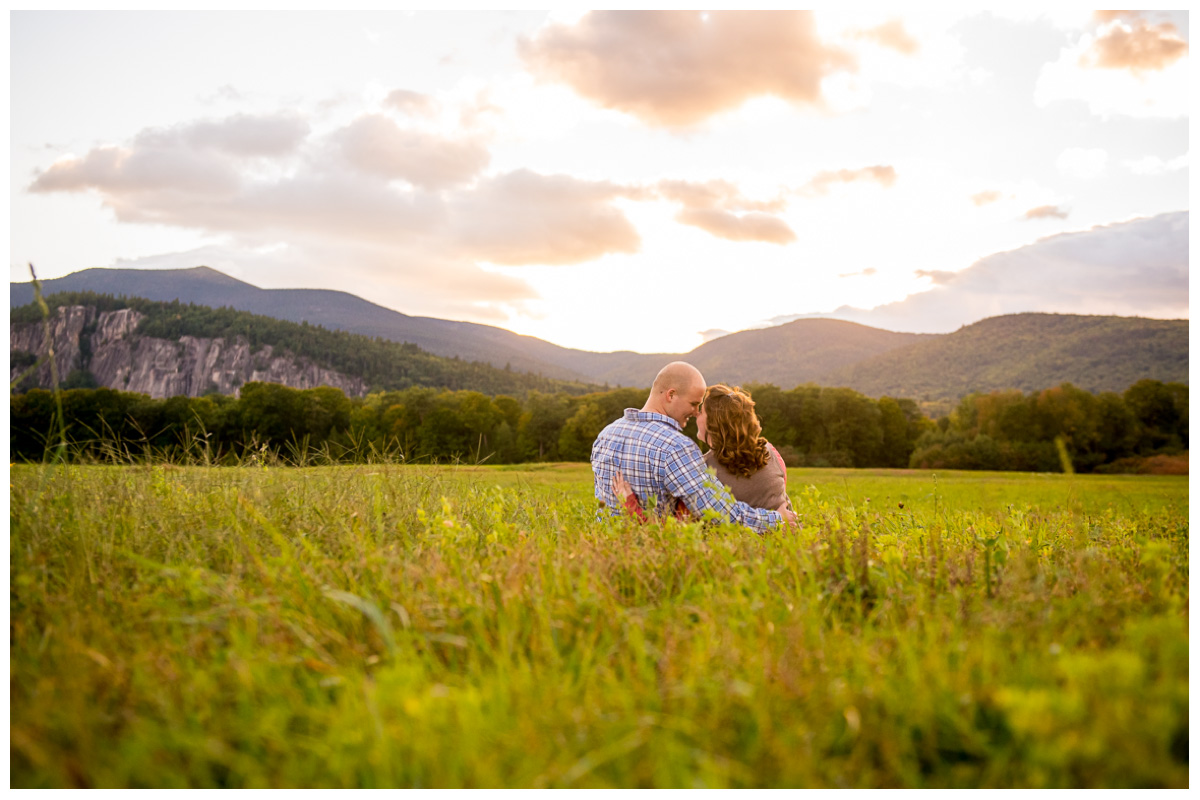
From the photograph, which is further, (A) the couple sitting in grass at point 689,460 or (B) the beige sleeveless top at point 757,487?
(B) the beige sleeveless top at point 757,487

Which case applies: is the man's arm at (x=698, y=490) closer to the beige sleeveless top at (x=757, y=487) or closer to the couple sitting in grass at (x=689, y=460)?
the couple sitting in grass at (x=689, y=460)

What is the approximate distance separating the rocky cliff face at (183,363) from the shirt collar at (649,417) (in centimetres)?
15520

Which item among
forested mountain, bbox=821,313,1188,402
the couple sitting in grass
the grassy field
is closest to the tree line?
the grassy field

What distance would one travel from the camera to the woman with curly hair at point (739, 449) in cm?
587

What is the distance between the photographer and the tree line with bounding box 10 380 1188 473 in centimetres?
714

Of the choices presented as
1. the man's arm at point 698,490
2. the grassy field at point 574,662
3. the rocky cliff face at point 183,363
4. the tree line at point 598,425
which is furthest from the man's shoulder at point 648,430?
the rocky cliff face at point 183,363

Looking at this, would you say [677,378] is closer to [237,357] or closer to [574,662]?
[574,662]

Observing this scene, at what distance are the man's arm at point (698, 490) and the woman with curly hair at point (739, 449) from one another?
23.7 inches

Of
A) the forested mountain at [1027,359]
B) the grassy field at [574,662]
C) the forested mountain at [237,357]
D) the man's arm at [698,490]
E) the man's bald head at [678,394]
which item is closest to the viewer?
the grassy field at [574,662]

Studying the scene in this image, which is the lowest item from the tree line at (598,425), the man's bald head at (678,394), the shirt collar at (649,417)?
the tree line at (598,425)

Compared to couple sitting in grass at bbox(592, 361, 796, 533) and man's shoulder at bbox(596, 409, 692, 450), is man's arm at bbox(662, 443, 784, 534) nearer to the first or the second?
couple sitting in grass at bbox(592, 361, 796, 533)

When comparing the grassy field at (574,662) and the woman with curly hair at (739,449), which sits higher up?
the woman with curly hair at (739,449)

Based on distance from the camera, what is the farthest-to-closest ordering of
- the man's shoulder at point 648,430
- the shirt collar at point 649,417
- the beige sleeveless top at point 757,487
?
1. the beige sleeveless top at point 757,487
2. the shirt collar at point 649,417
3. the man's shoulder at point 648,430

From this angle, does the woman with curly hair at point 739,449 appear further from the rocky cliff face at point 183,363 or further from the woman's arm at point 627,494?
the rocky cliff face at point 183,363
